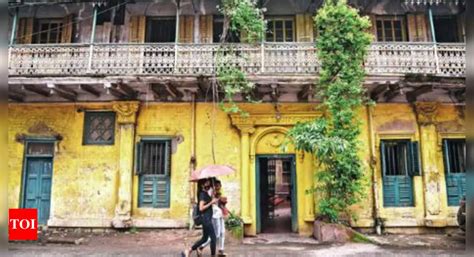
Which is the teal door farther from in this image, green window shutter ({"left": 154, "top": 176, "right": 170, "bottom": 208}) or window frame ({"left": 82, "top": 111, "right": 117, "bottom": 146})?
green window shutter ({"left": 154, "top": 176, "right": 170, "bottom": 208})

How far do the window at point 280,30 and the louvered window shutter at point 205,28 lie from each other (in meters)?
1.98

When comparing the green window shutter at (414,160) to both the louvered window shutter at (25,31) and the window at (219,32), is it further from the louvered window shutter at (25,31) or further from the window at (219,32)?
the louvered window shutter at (25,31)

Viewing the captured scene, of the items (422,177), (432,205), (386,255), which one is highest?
(422,177)

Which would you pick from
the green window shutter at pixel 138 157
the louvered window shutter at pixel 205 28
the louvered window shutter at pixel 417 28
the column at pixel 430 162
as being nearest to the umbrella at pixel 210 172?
the green window shutter at pixel 138 157

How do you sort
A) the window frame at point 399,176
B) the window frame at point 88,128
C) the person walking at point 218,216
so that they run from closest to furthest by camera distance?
the person walking at point 218,216
the window frame at point 399,176
the window frame at point 88,128

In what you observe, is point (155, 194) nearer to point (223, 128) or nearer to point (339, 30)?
point (223, 128)

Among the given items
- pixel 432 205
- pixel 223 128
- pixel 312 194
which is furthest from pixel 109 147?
pixel 432 205

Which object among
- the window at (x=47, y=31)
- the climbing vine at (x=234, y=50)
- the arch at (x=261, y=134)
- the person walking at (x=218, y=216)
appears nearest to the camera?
the person walking at (x=218, y=216)

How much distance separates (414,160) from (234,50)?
21.8 ft

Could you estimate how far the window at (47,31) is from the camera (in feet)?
41.4

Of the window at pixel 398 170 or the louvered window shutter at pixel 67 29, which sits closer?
the window at pixel 398 170

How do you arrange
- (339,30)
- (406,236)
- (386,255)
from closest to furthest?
(386,255)
(339,30)
(406,236)

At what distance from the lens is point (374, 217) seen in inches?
447

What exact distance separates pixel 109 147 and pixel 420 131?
33.2 ft
